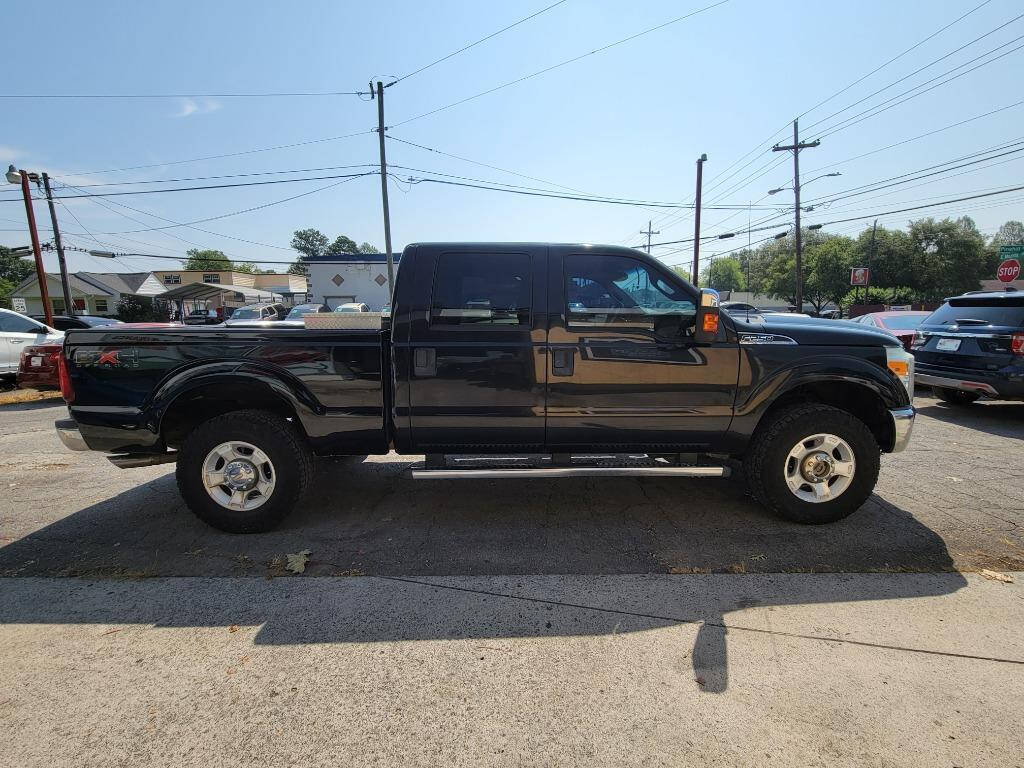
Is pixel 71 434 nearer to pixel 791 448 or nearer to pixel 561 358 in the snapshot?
pixel 561 358

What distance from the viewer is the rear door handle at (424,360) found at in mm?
3484

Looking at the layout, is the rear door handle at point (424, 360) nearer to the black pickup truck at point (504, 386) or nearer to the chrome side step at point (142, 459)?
the black pickup truck at point (504, 386)

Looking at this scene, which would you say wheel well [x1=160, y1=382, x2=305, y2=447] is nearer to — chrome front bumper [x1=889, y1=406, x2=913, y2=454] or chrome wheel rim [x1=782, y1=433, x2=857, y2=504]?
chrome wheel rim [x1=782, y1=433, x2=857, y2=504]

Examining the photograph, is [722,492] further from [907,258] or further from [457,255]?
[907,258]

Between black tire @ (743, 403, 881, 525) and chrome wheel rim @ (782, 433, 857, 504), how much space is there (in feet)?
0.09

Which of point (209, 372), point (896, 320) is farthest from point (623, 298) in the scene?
point (896, 320)

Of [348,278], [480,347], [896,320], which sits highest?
[348,278]

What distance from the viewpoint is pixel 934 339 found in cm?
729

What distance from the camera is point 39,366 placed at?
336 inches

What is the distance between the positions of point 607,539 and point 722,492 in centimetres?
143

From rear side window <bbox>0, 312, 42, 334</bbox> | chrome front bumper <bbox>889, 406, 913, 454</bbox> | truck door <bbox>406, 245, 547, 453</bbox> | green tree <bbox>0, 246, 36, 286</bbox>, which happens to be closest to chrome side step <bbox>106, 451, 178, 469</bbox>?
truck door <bbox>406, 245, 547, 453</bbox>

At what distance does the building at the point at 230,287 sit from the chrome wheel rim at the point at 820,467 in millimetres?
40663

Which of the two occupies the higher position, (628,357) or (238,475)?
(628,357)

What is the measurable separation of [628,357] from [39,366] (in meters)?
9.77
